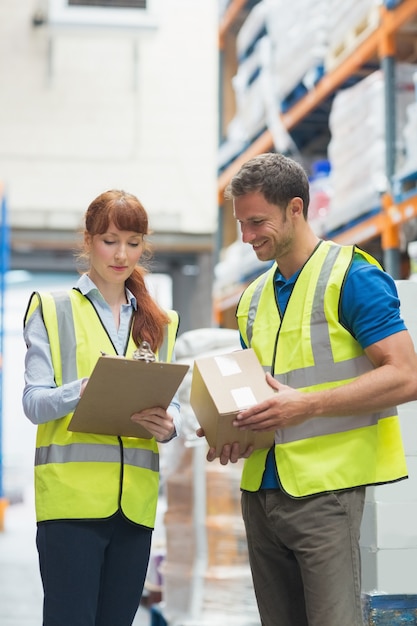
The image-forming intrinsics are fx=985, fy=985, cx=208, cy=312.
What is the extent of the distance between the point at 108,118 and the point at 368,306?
10.6 m

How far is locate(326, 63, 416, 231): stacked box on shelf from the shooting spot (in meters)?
5.46

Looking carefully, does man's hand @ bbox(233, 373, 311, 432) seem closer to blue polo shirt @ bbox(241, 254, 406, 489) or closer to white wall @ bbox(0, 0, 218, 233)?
blue polo shirt @ bbox(241, 254, 406, 489)

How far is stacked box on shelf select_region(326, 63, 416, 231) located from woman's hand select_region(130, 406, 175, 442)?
3271mm

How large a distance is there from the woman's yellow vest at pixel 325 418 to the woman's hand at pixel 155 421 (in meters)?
0.23

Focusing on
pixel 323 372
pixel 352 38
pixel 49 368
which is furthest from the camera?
pixel 352 38

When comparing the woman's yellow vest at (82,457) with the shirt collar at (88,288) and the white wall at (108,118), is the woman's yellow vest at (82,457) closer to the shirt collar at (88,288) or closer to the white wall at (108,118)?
the shirt collar at (88,288)

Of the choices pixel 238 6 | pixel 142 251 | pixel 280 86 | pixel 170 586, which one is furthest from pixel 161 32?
pixel 142 251

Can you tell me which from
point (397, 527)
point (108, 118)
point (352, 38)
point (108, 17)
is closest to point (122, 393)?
point (397, 527)

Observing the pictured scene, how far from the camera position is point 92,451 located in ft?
7.92

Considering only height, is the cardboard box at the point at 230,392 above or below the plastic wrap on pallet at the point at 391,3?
below

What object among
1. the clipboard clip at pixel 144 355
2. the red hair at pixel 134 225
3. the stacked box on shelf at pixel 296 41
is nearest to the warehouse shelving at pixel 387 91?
the stacked box on shelf at pixel 296 41

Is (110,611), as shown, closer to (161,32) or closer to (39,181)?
(39,181)

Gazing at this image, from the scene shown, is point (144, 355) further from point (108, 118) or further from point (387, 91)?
point (108, 118)

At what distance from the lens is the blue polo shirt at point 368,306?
2.22 metres
